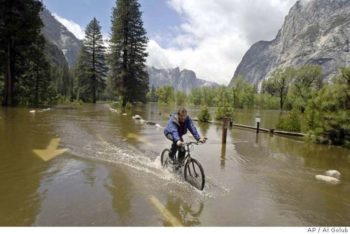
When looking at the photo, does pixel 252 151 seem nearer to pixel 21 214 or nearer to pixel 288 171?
pixel 288 171

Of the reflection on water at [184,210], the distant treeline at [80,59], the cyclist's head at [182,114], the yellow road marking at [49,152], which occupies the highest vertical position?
the distant treeline at [80,59]

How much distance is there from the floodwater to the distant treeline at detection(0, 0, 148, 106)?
64.5 feet

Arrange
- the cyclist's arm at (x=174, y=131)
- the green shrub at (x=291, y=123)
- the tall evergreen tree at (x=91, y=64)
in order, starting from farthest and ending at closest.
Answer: the tall evergreen tree at (x=91, y=64) < the green shrub at (x=291, y=123) < the cyclist's arm at (x=174, y=131)

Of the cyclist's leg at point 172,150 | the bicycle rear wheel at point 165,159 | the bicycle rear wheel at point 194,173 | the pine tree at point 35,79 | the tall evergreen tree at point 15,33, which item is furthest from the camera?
the pine tree at point 35,79

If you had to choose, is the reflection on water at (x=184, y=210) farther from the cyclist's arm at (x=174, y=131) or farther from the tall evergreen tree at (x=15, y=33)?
the tall evergreen tree at (x=15, y=33)

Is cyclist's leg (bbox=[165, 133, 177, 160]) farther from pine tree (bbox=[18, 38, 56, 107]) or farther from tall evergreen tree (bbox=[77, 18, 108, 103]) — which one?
tall evergreen tree (bbox=[77, 18, 108, 103])

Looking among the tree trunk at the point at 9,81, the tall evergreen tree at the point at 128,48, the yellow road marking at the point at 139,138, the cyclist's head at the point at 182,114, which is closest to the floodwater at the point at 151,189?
the yellow road marking at the point at 139,138

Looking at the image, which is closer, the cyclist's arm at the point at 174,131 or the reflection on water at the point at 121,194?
the reflection on water at the point at 121,194

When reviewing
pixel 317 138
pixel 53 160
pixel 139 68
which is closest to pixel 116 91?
pixel 139 68

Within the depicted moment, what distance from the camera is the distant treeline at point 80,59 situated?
97.2 feet

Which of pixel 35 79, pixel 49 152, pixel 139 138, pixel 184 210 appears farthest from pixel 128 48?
pixel 184 210

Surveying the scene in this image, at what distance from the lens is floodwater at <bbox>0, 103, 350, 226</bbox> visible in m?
5.79

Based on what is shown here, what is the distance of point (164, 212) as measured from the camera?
6.02m

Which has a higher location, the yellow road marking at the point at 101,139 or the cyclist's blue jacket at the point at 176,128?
the cyclist's blue jacket at the point at 176,128
